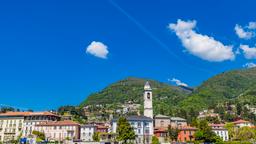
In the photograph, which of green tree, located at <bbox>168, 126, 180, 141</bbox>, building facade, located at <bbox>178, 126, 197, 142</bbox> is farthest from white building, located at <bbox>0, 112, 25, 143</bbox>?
building facade, located at <bbox>178, 126, 197, 142</bbox>

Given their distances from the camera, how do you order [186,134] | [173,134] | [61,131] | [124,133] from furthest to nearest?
[186,134] < [61,131] < [173,134] < [124,133]

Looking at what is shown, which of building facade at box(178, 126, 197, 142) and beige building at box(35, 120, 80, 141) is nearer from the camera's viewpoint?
beige building at box(35, 120, 80, 141)

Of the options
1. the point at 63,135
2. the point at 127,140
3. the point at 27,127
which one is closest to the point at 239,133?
the point at 127,140

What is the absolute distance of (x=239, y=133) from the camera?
10375 cm

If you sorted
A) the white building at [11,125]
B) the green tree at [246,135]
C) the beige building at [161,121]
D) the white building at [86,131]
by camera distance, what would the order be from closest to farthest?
the white building at [86,131] → the green tree at [246,135] → the white building at [11,125] → the beige building at [161,121]

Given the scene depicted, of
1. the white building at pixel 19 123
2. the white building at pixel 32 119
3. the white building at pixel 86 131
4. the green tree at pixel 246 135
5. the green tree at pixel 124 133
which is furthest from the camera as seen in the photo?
the white building at pixel 19 123

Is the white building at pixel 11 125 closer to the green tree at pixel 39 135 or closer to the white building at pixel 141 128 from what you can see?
the green tree at pixel 39 135

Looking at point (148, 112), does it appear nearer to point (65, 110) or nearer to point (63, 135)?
point (63, 135)

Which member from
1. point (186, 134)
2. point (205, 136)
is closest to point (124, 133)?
point (205, 136)

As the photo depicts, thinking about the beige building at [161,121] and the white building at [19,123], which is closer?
the white building at [19,123]

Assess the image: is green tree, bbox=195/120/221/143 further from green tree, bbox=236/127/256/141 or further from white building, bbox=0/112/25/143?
white building, bbox=0/112/25/143

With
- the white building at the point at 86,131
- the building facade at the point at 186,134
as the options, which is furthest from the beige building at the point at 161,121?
the white building at the point at 86,131

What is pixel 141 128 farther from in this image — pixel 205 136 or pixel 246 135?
pixel 246 135

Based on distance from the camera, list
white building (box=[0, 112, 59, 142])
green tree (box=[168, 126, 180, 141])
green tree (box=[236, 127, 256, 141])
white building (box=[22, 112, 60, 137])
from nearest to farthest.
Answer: green tree (box=[168, 126, 180, 141]) → green tree (box=[236, 127, 256, 141]) → white building (box=[22, 112, 60, 137]) → white building (box=[0, 112, 59, 142])
